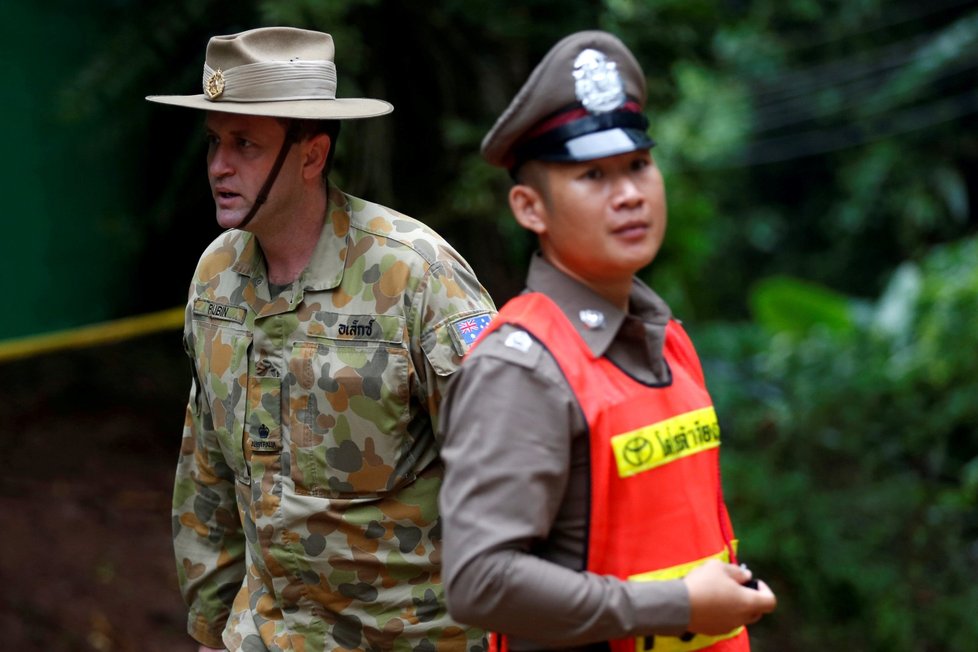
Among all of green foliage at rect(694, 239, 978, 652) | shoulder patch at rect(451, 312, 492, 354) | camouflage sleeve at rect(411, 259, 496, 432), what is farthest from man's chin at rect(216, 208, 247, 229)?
green foliage at rect(694, 239, 978, 652)

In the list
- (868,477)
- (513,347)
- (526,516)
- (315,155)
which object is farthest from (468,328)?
(868,477)

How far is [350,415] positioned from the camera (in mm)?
2887

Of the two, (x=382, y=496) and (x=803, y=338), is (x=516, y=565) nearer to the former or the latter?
(x=382, y=496)

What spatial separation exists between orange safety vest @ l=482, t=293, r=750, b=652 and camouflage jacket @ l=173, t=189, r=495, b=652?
0.73 m

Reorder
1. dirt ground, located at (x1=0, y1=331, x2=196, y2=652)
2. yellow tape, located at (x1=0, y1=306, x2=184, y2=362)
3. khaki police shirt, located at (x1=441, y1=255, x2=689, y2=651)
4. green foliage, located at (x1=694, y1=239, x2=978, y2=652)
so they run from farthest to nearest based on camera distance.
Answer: green foliage, located at (x1=694, y1=239, x2=978, y2=652) → yellow tape, located at (x1=0, y1=306, x2=184, y2=362) → dirt ground, located at (x1=0, y1=331, x2=196, y2=652) → khaki police shirt, located at (x1=441, y1=255, x2=689, y2=651)

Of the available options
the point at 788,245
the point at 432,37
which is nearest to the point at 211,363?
the point at 432,37

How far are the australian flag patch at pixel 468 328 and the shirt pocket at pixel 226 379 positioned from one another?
0.51 metres

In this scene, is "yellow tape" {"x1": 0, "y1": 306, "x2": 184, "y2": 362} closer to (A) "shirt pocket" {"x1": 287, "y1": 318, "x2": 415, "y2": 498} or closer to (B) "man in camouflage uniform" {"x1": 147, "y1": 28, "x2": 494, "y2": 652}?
(B) "man in camouflage uniform" {"x1": 147, "y1": 28, "x2": 494, "y2": 652}

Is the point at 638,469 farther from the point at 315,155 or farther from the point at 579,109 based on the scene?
the point at 315,155

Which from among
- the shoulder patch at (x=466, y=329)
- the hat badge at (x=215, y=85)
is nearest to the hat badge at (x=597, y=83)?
the shoulder patch at (x=466, y=329)

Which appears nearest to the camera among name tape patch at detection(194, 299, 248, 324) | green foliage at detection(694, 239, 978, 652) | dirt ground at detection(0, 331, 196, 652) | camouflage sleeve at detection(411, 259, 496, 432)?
camouflage sleeve at detection(411, 259, 496, 432)

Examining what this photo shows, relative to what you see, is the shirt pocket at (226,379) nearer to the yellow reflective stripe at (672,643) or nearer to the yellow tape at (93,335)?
the yellow reflective stripe at (672,643)

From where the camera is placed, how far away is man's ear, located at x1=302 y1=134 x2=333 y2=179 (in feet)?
9.93

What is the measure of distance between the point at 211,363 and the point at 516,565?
1372mm
